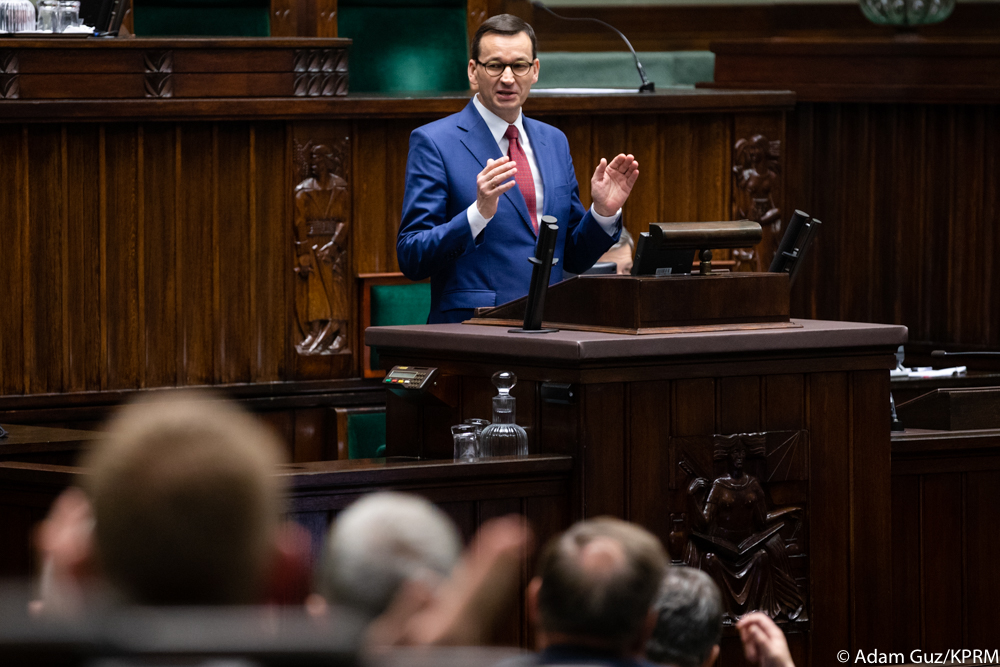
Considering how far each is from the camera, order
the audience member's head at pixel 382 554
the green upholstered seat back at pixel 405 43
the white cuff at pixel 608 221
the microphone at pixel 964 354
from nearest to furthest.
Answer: the audience member's head at pixel 382 554
the white cuff at pixel 608 221
the microphone at pixel 964 354
the green upholstered seat back at pixel 405 43

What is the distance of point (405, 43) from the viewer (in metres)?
6.71

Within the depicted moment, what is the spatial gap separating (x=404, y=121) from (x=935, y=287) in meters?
2.30

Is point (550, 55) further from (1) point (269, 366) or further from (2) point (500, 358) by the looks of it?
(2) point (500, 358)

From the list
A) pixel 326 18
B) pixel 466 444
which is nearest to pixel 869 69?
pixel 326 18

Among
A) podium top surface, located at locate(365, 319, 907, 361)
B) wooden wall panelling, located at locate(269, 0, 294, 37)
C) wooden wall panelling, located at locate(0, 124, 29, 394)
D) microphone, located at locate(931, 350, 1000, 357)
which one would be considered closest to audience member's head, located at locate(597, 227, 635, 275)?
Result: podium top surface, located at locate(365, 319, 907, 361)

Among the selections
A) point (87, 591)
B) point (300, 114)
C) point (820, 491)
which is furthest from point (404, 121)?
point (87, 591)

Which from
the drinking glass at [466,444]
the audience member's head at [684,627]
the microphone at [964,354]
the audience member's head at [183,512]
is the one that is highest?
the audience member's head at [183,512]

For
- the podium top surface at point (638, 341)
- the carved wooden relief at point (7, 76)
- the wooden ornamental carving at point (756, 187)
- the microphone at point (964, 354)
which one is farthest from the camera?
the wooden ornamental carving at point (756, 187)

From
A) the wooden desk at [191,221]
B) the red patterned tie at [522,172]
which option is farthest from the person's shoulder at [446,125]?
the wooden desk at [191,221]

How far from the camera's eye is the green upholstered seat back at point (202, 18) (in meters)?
6.41

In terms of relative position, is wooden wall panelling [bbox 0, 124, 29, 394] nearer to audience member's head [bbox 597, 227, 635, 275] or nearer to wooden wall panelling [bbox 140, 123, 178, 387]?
wooden wall panelling [bbox 140, 123, 178, 387]

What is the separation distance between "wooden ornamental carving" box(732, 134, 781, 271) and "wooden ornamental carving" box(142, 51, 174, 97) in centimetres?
217

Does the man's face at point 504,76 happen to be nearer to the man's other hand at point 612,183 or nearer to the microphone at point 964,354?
the man's other hand at point 612,183

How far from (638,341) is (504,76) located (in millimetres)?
993
